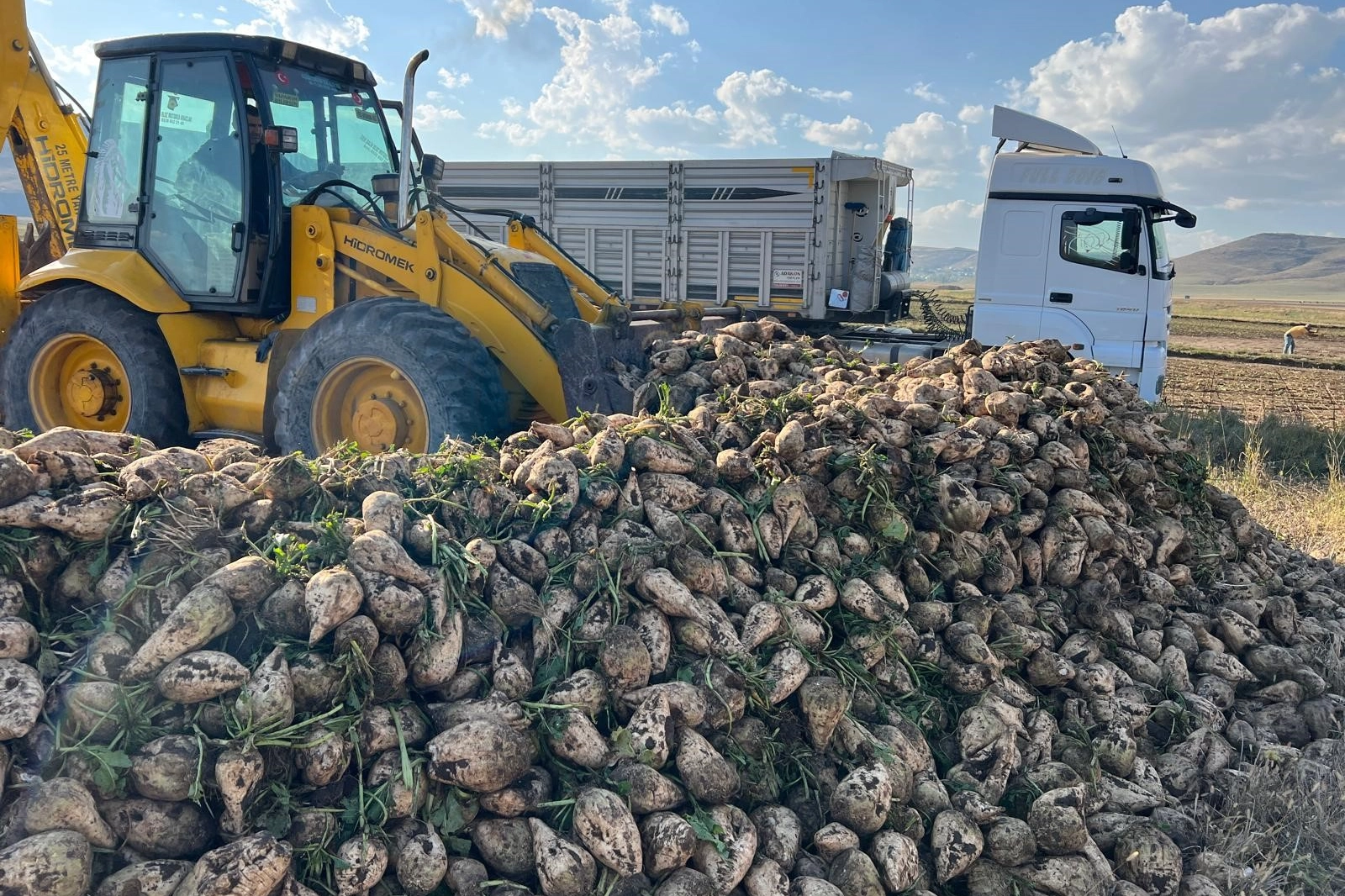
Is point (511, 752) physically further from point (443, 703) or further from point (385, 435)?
point (385, 435)

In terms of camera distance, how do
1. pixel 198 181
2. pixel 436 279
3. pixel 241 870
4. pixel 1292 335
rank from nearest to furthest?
pixel 241 870 → pixel 436 279 → pixel 198 181 → pixel 1292 335

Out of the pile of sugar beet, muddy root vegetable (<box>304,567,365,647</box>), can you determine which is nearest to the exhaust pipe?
the pile of sugar beet

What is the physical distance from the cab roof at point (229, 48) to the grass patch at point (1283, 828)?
6788 millimetres

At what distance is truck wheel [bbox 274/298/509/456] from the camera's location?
18.1ft

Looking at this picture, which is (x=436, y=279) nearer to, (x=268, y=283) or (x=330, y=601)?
(x=268, y=283)

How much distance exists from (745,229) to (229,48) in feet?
25.0

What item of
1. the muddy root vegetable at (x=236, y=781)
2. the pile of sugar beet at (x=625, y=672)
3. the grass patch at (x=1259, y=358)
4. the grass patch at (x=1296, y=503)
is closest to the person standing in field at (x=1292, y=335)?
the grass patch at (x=1259, y=358)

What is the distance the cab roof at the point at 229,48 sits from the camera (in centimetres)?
648

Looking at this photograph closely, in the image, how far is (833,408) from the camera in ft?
15.4

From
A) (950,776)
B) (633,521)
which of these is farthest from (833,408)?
(950,776)

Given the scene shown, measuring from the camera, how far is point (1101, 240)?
10.7 meters

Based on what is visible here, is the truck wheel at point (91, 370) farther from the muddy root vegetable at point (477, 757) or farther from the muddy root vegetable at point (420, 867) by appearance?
the muddy root vegetable at point (420, 867)

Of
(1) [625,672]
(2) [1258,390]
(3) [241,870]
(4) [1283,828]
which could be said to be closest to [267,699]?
(3) [241,870]

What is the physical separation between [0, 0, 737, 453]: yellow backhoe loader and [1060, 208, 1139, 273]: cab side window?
220 inches
